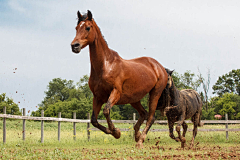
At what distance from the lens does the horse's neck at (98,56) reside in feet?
17.4

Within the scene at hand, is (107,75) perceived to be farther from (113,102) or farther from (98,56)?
(113,102)

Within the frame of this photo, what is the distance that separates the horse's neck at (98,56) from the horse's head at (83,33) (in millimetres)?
220

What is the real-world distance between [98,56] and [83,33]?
2.01 feet

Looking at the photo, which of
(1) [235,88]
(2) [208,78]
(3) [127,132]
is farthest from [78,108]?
(1) [235,88]

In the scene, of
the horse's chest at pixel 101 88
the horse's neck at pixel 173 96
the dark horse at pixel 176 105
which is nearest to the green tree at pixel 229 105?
the dark horse at pixel 176 105

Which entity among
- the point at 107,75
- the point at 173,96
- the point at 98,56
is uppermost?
the point at 98,56

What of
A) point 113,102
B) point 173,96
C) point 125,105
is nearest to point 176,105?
point 173,96

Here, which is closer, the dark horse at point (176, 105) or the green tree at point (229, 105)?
the dark horse at point (176, 105)

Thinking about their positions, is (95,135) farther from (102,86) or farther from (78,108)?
(78,108)

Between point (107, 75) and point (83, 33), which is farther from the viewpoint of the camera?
point (107, 75)

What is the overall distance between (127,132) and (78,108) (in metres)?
26.0

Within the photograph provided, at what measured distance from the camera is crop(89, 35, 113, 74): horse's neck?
5.32m

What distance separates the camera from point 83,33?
498cm

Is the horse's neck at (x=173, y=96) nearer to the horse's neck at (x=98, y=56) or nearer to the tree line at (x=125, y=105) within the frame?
the horse's neck at (x=98, y=56)
